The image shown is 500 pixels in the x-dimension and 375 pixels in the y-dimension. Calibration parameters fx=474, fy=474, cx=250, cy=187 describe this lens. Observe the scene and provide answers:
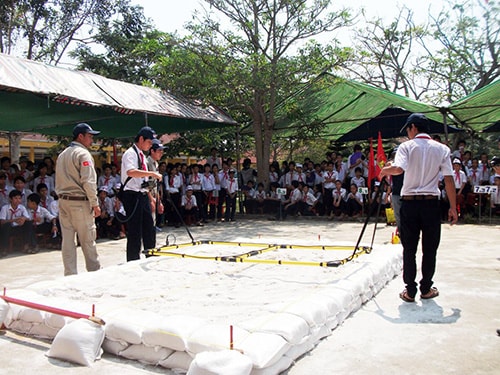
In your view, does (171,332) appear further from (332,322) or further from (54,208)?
(54,208)

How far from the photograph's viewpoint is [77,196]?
494 cm

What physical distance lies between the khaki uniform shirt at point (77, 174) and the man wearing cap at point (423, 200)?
2.91 meters

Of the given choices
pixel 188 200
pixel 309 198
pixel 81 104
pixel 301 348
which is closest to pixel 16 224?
pixel 81 104

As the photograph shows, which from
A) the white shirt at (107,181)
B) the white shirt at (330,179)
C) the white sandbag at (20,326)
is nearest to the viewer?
the white sandbag at (20,326)

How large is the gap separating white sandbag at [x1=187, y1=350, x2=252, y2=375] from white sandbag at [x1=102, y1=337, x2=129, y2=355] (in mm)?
785

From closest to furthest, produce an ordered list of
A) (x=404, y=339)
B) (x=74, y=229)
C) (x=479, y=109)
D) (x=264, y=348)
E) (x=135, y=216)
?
(x=264, y=348) → (x=404, y=339) → (x=74, y=229) → (x=135, y=216) → (x=479, y=109)

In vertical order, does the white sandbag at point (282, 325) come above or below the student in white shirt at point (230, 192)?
below

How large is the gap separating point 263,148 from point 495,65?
12.7 metres

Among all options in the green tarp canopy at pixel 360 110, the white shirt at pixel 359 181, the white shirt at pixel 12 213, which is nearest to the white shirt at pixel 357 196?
the white shirt at pixel 359 181

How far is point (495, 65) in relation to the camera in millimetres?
20125

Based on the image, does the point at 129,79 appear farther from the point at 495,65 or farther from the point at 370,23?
the point at 495,65

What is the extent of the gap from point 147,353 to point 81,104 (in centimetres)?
643

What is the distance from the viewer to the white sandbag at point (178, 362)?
2795mm

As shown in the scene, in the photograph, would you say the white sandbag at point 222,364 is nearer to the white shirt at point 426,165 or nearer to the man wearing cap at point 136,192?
the white shirt at point 426,165
